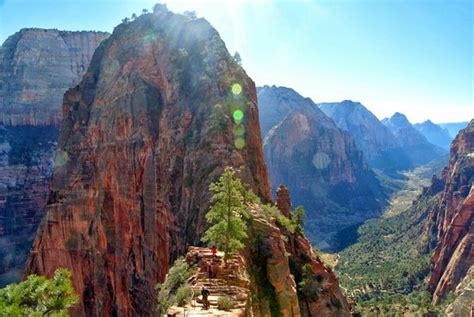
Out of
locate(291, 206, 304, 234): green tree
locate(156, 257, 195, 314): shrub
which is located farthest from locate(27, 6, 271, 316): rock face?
locate(156, 257, 195, 314): shrub

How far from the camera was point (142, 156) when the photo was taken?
56.1m

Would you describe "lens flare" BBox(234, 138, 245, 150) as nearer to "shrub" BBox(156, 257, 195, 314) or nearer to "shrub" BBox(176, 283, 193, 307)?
"shrub" BBox(156, 257, 195, 314)

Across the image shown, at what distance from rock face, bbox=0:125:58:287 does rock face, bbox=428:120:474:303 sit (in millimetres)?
99838

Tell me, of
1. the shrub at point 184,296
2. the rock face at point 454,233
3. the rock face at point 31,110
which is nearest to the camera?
the shrub at point 184,296

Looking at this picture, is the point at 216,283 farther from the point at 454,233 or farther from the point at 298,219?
the point at 454,233

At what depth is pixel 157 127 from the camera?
5653cm

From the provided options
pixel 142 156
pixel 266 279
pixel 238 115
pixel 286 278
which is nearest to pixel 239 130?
pixel 238 115

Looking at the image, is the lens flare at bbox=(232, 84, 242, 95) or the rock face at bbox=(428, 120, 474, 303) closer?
the lens flare at bbox=(232, 84, 242, 95)

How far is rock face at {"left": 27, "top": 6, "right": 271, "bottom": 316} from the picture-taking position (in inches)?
1828

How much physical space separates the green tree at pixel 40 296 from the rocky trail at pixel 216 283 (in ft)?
16.7

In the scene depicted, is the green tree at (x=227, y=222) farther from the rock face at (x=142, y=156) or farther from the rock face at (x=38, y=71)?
the rock face at (x=38, y=71)

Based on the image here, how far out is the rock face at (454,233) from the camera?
86250 millimetres

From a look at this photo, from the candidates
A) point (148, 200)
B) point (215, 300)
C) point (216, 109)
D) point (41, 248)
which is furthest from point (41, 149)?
point (215, 300)

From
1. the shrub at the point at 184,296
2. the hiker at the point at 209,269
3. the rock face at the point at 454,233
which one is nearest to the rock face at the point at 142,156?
the hiker at the point at 209,269
